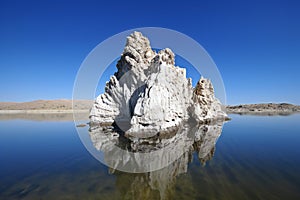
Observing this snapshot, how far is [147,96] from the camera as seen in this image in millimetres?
21266

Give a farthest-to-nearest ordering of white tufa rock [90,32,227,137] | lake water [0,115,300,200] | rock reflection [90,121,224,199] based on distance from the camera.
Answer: white tufa rock [90,32,227,137] < rock reflection [90,121,224,199] < lake water [0,115,300,200]

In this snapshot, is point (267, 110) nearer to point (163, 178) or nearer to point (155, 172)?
point (155, 172)

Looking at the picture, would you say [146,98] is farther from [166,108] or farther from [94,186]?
[94,186]

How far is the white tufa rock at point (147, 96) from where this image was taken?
1995 centimetres

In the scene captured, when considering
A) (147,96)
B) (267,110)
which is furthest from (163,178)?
(267,110)

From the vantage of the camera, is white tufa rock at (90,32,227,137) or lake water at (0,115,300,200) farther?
white tufa rock at (90,32,227,137)

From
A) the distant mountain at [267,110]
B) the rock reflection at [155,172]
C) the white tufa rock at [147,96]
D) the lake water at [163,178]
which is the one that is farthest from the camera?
the distant mountain at [267,110]

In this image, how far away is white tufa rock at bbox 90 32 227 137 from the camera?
1995 cm

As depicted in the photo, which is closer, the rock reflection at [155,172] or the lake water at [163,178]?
the lake water at [163,178]

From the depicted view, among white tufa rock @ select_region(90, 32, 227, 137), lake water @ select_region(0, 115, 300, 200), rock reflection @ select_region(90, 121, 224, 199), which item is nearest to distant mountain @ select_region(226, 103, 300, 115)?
white tufa rock @ select_region(90, 32, 227, 137)

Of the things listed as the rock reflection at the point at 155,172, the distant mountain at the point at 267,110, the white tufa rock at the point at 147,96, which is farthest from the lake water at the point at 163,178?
the distant mountain at the point at 267,110

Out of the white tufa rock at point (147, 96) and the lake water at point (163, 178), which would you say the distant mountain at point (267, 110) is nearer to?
the white tufa rock at point (147, 96)

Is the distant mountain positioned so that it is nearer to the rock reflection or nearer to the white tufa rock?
the white tufa rock

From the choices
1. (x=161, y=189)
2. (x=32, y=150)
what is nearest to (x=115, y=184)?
(x=161, y=189)
